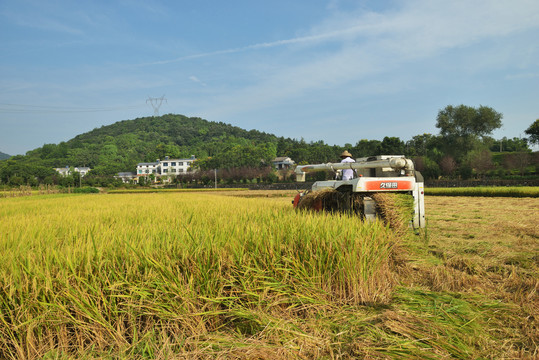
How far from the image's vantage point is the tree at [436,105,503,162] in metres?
46.3

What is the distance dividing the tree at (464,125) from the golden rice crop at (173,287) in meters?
49.7

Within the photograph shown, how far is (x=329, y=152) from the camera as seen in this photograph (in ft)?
261

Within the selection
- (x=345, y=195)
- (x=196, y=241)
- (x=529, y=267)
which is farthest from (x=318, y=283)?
(x=529, y=267)

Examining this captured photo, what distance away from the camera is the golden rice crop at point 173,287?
6.25ft

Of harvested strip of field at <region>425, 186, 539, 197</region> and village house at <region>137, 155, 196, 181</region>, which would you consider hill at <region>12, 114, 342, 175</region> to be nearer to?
village house at <region>137, 155, 196, 181</region>

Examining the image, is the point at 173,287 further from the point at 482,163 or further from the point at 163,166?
the point at 163,166

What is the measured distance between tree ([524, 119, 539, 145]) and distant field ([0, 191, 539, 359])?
5973 cm

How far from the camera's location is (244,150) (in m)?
89.1

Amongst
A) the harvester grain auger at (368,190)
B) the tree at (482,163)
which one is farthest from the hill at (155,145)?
the harvester grain auger at (368,190)

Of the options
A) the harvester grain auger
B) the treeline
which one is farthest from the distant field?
the treeline

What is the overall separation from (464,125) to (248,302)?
54039 millimetres

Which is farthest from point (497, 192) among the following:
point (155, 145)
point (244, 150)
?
point (155, 145)

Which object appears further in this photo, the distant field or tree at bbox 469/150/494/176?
tree at bbox 469/150/494/176

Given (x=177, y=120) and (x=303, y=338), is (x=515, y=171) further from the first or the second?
(x=177, y=120)
